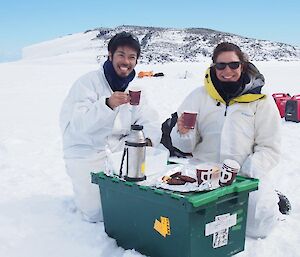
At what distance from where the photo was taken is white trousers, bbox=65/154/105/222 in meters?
3.58

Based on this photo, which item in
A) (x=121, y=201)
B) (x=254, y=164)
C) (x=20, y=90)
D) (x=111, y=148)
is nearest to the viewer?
(x=121, y=201)

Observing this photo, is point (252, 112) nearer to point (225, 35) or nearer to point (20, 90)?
point (20, 90)

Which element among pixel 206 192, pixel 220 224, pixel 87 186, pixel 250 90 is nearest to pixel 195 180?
pixel 206 192

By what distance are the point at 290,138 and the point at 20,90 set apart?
8.90m

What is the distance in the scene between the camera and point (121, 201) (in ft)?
9.47

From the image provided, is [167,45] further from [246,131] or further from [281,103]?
[246,131]

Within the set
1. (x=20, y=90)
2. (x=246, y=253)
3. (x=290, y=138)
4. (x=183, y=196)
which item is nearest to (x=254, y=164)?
(x=246, y=253)

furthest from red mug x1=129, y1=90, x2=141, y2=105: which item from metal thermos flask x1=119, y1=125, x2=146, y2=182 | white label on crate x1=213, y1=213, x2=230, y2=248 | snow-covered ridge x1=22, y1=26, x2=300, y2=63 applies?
snow-covered ridge x1=22, y1=26, x2=300, y2=63

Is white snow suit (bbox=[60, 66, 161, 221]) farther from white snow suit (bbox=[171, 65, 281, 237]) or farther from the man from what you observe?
white snow suit (bbox=[171, 65, 281, 237])

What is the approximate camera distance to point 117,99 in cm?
315

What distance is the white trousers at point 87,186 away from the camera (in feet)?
11.7

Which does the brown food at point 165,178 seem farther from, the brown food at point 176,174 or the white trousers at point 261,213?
the white trousers at point 261,213

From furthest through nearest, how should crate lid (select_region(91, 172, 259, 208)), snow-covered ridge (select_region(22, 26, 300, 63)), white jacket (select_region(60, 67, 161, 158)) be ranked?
snow-covered ridge (select_region(22, 26, 300, 63)) → white jacket (select_region(60, 67, 161, 158)) → crate lid (select_region(91, 172, 259, 208))

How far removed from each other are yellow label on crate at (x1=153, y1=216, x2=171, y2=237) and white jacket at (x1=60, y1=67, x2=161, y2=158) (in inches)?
37.5
